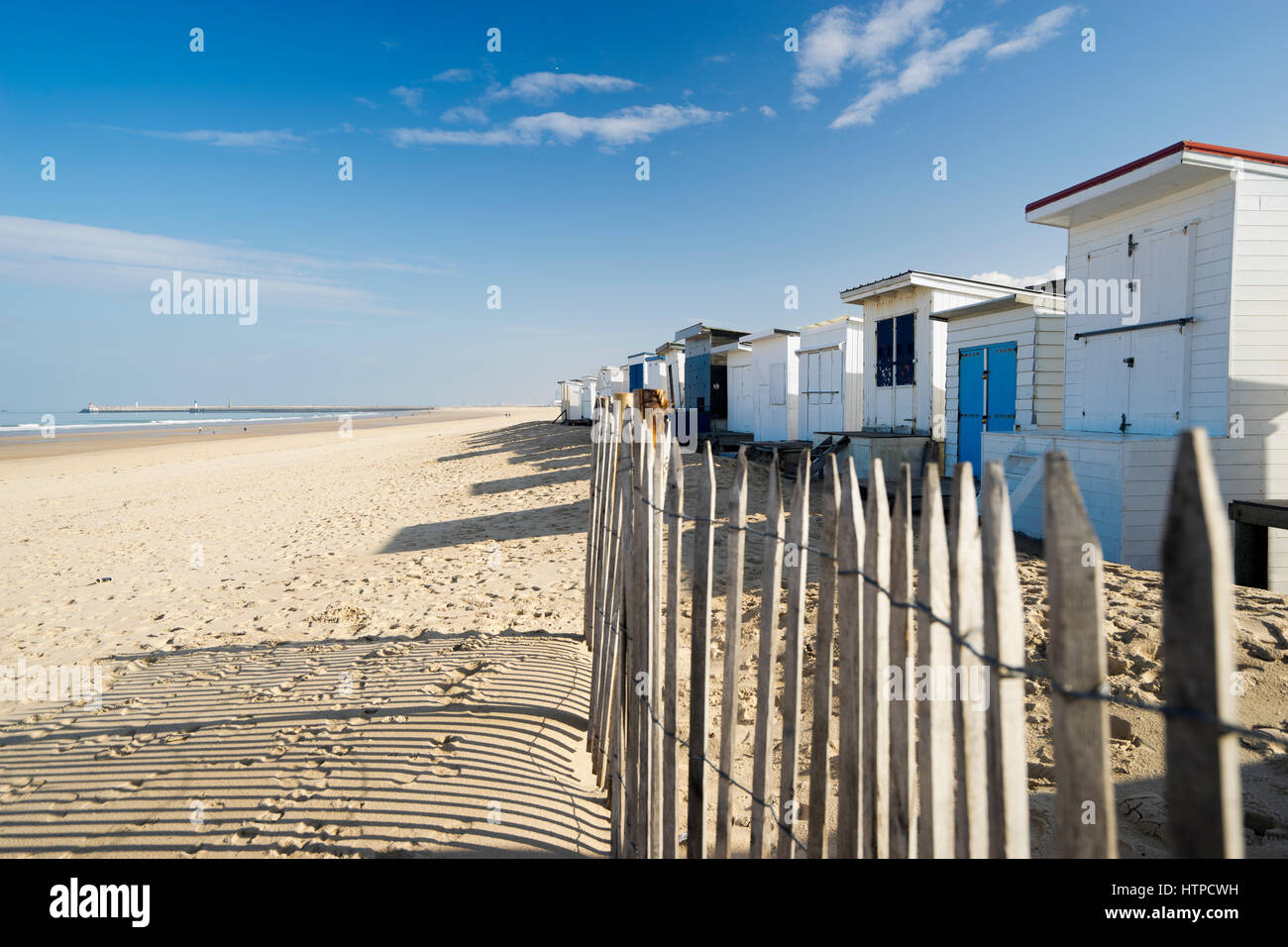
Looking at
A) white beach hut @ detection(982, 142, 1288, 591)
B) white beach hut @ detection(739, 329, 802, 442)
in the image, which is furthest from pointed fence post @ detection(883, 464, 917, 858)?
white beach hut @ detection(739, 329, 802, 442)

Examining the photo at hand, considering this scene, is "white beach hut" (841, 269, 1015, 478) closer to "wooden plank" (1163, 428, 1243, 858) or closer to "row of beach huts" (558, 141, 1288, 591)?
"row of beach huts" (558, 141, 1288, 591)

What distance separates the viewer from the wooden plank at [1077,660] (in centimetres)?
107

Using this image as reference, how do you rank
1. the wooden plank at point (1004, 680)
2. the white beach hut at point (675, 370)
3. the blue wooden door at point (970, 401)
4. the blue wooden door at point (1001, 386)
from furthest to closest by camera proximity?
the white beach hut at point (675, 370), the blue wooden door at point (970, 401), the blue wooden door at point (1001, 386), the wooden plank at point (1004, 680)

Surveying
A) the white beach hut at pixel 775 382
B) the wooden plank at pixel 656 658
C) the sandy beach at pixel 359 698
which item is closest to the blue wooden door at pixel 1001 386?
the sandy beach at pixel 359 698

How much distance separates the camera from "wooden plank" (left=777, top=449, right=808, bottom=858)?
205cm

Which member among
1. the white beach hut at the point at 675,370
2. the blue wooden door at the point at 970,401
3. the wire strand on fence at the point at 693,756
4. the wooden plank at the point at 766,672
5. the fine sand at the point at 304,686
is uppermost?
the white beach hut at the point at 675,370

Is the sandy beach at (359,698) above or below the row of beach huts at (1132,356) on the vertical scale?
below

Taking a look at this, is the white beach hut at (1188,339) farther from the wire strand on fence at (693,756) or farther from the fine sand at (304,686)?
the wire strand on fence at (693,756)

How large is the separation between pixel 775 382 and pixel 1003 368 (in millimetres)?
7756

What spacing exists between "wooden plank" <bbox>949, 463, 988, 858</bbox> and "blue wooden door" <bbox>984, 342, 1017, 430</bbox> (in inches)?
458

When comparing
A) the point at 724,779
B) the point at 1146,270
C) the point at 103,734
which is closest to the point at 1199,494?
the point at 724,779

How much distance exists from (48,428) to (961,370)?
62745 millimetres

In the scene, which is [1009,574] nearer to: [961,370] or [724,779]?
[724,779]
